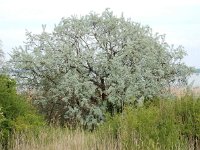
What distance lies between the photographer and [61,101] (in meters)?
15.9

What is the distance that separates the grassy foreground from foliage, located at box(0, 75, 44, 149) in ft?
0.88

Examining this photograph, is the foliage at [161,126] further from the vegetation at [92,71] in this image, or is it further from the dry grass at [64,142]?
the vegetation at [92,71]

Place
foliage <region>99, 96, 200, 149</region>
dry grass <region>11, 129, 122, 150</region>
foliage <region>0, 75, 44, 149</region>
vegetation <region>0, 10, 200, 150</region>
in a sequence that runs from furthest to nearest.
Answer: vegetation <region>0, 10, 200, 150</region> → foliage <region>0, 75, 44, 149</region> → dry grass <region>11, 129, 122, 150</region> → foliage <region>99, 96, 200, 149</region>

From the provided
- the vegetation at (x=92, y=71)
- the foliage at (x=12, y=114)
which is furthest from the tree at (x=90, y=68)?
the foliage at (x=12, y=114)

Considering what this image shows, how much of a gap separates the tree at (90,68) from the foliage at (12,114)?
2.41 m

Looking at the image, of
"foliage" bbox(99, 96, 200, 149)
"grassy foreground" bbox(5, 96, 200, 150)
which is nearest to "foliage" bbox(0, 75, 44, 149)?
"grassy foreground" bbox(5, 96, 200, 150)

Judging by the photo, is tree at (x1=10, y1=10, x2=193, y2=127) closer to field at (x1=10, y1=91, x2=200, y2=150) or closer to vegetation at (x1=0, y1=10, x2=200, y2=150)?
vegetation at (x1=0, y1=10, x2=200, y2=150)

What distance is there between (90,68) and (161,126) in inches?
193

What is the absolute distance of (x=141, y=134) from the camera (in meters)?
11.0

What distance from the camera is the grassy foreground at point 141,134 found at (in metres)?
10.8

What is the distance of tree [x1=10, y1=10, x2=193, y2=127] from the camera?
50.2 ft

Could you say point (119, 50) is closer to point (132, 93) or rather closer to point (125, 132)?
point (132, 93)

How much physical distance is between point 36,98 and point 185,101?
580cm

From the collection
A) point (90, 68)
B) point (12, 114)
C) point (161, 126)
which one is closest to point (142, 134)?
point (161, 126)
